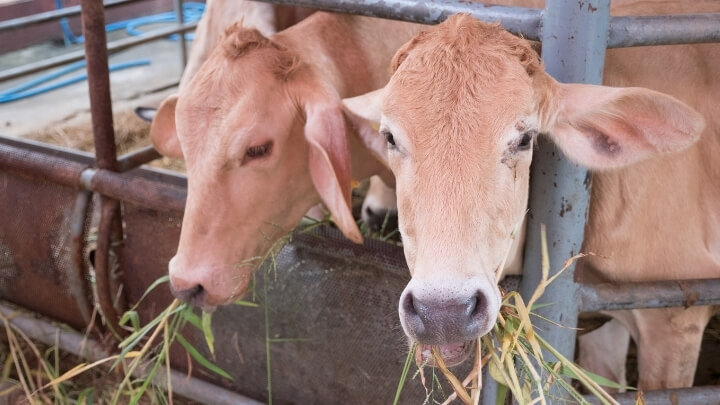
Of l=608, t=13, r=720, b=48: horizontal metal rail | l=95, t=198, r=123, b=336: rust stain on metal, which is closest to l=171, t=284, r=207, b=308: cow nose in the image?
l=95, t=198, r=123, b=336: rust stain on metal

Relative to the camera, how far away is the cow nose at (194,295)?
2261 mm

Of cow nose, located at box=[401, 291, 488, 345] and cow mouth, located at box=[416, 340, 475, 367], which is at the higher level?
cow nose, located at box=[401, 291, 488, 345]

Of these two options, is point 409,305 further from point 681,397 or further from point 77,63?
point 77,63

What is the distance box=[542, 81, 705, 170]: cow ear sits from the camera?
1840 mm

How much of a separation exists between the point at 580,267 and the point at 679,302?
0.88 feet

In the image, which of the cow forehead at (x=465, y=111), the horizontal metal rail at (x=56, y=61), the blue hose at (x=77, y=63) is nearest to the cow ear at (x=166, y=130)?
the cow forehead at (x=465, y=111)

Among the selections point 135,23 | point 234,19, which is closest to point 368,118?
point 234,19

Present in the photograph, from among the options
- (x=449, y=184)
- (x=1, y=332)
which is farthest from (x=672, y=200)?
(x=1, y=332)

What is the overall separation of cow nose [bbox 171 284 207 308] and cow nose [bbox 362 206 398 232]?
1.22 meters

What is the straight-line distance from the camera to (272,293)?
2533 mm

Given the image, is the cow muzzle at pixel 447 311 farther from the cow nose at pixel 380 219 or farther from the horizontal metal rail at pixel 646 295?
the cow nose at pixel 380 219

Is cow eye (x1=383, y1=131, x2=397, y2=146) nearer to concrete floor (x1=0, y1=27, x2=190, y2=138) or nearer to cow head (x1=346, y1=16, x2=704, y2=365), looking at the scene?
cow head (x1=346, y1=16, x2=704, y2=365)

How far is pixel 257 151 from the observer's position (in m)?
2.32

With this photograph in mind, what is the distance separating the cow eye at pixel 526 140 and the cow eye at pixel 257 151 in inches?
31.6
